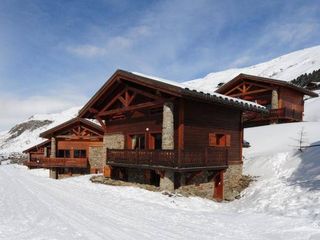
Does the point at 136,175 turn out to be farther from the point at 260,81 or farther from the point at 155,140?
the point at 260,81

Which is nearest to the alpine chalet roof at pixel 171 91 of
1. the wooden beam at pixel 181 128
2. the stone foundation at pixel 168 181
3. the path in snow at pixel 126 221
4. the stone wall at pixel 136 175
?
the wooden beam at pixel 181 128

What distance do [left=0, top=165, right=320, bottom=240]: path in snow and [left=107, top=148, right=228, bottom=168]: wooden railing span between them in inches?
71.3

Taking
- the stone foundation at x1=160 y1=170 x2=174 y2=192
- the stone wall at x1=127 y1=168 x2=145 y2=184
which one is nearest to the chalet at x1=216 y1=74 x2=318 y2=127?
the stone wall at x1=127 y1=168 x2=145 y2=184

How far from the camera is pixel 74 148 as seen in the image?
33344 mm

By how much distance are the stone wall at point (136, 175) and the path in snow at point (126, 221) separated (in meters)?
4.97

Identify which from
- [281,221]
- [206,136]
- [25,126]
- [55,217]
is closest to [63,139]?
[206,136]

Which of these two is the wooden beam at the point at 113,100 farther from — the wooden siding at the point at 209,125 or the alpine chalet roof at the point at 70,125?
the alpine chalet roof at the point at 70,125

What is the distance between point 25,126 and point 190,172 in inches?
4945

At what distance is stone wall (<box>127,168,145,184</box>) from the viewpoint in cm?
1955

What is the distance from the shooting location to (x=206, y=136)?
1811 cm

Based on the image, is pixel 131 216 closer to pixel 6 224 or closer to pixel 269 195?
pixel 6 224

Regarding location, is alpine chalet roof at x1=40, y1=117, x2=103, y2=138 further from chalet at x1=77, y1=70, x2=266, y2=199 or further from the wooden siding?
the wooden siding

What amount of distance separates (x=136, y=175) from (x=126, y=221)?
33.3 feet

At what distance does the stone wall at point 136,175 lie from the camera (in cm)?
1955
